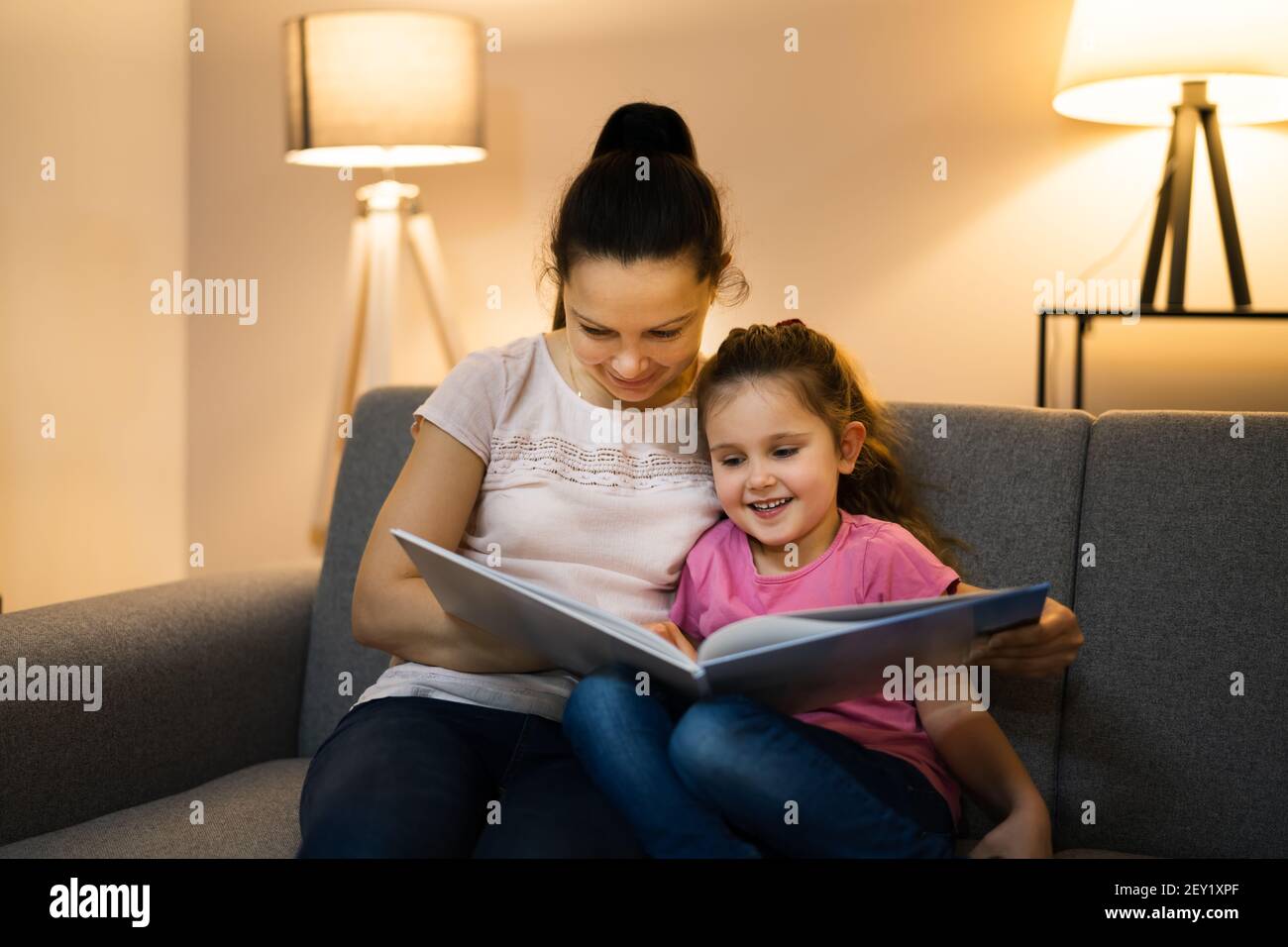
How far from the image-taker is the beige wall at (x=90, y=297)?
8.53 ft

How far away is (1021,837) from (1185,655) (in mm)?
324

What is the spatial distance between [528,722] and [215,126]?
228cm

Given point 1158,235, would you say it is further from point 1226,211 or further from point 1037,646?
point 1037,646

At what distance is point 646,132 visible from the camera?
1499 millimetres

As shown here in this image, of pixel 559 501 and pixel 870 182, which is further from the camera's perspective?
pixel 870 182

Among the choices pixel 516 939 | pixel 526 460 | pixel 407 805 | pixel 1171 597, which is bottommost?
pixel 516 939

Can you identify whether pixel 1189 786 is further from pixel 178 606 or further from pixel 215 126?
pixel 215 126

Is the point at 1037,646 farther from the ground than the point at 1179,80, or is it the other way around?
the point at 1179,80

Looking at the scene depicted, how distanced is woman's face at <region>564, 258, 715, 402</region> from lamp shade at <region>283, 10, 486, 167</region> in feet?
3.98

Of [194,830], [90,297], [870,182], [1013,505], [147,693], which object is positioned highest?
[870,182]

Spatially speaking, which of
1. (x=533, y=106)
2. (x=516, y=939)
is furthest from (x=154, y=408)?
(x=516, y=939)

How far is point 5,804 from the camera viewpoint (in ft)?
4.28

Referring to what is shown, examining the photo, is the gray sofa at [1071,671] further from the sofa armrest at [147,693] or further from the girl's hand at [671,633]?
the girl's hand at [671,633]

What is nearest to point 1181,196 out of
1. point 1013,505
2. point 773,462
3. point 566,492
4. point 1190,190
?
point 1190,190
